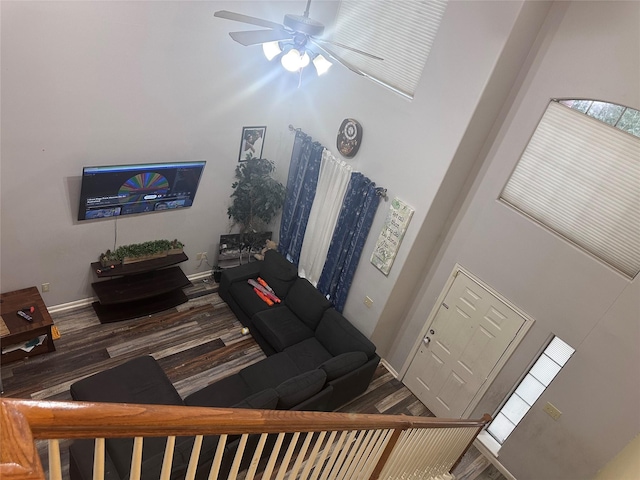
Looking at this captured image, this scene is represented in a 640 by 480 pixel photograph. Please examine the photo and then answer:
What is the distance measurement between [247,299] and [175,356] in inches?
46.0

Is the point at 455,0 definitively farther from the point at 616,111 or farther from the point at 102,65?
the point at 102,65

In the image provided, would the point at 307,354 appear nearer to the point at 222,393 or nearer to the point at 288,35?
the point at 222,393

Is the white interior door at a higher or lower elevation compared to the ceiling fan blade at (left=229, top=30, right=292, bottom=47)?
lower

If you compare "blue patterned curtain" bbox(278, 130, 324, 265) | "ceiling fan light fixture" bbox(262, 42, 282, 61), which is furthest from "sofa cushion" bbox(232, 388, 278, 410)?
"ceiling fan light fixture" bbox(262, 42, 282, 61)

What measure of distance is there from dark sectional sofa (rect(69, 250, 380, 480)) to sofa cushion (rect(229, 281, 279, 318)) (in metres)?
0.01

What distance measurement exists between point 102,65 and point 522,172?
4.37 m

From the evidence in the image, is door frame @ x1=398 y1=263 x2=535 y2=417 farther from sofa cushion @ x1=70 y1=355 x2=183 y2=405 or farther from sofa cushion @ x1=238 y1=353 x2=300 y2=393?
sofa cushion @ x1=70 y1=355 x2=183 y2=405

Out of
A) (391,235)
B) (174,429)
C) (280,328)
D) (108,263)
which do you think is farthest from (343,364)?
(174,429)

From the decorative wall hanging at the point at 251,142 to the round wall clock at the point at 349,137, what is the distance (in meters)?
1.14

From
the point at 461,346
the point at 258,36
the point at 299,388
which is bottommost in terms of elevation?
the point at 299,388

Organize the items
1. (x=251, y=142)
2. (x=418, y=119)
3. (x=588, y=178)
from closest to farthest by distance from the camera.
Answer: (x=588, y=178)
(x=418, y=119)
(x=251, y=142)

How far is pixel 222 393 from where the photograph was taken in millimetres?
4797

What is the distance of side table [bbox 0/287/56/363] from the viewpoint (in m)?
4.69

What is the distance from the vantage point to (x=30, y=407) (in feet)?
2.93
